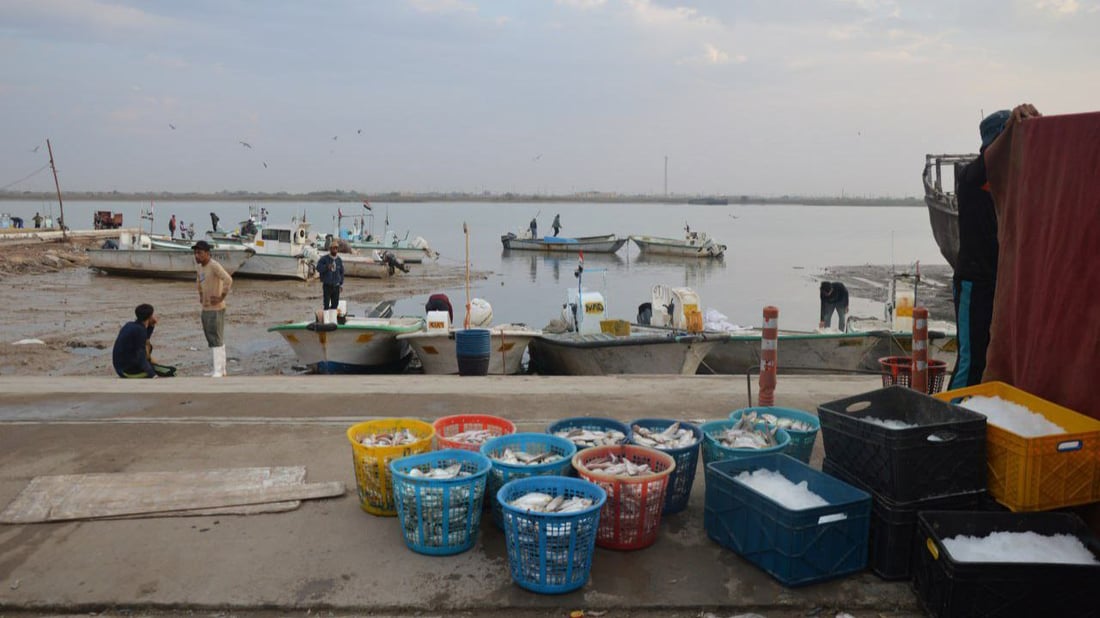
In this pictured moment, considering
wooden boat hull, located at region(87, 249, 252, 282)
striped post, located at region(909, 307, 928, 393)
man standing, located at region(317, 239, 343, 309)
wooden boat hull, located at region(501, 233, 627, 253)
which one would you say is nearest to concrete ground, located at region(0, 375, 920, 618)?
striped post, located at region(909, 307, 928, 393)

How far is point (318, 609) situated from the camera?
3.37 m

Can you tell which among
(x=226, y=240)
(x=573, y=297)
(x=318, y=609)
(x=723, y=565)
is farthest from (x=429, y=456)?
(x=226, y=240)

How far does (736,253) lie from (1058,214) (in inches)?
2139

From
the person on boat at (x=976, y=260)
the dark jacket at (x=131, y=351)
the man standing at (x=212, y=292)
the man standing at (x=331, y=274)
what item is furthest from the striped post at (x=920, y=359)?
the man standing at (x=331, y=274)

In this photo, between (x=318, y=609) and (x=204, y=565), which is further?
(x=204, y=565)

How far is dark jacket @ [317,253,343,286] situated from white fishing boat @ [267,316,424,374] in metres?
3.09

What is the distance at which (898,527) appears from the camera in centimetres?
348

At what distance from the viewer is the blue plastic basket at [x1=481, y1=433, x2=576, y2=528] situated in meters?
3.96

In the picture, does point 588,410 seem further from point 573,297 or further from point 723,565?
point 573,297

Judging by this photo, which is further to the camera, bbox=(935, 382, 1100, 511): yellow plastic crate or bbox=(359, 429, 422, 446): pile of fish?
bbox=(359, 429, 422, 446): pile of fish

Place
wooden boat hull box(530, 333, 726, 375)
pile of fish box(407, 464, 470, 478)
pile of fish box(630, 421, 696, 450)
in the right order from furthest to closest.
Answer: wooden boat hull box(530, 333, 726, 375) < pile of fish box(630, 421, 696, 450) < pile of fish box(407, 464, 470, 478)

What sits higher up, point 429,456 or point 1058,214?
point 1058,214

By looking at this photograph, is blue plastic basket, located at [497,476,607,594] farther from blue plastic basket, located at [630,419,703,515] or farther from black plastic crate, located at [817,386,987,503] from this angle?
black plastic crate, located at [817,386,987,503]

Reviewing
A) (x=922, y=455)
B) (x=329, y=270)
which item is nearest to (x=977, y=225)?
(x=922, y=455)
